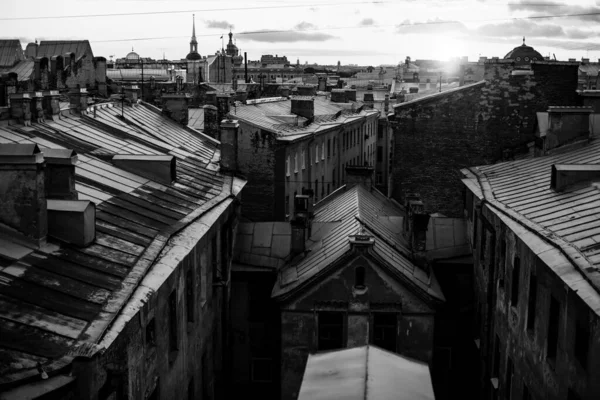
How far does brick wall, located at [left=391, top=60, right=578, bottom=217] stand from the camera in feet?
111

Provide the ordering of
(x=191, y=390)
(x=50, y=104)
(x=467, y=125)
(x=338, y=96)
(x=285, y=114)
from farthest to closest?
(x=338, y=96), (x=285, y=114), (x=467, y=125), (x=50, y=104), (x=191, y=390)

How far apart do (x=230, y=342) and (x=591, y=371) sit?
14.9 meters

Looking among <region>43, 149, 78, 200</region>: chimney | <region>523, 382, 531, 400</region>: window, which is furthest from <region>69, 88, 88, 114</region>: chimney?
<region>523, 382, 531, 400</region>: window

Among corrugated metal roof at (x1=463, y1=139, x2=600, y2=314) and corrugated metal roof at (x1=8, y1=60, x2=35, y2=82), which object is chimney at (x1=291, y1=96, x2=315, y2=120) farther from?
corrugated metal roof at (x1=8, y1=60, x2=35, y2=82)

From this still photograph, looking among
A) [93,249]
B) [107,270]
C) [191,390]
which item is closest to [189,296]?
[191,390]

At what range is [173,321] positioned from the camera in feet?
59.5

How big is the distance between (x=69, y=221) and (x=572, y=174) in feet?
40.0

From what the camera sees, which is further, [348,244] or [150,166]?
[348,244]

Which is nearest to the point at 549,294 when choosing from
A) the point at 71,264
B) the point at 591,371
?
the point at 591,371

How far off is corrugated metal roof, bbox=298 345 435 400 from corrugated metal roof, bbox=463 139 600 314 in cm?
311

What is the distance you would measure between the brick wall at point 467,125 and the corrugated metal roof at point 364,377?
751 inches

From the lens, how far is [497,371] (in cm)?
2327

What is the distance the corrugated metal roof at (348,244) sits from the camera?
25.3 metres

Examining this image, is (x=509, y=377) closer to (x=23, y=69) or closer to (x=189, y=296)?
(x=189, y=296)
